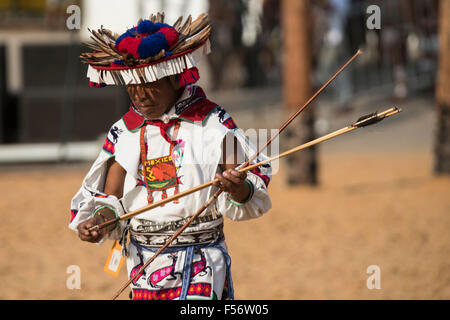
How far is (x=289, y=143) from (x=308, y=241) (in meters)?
2.75

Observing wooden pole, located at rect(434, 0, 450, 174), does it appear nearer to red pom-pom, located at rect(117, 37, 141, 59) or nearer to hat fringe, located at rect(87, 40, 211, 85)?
hat fringe, located at rect(87, 40, 211, 85)

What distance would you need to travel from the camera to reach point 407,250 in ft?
22.7

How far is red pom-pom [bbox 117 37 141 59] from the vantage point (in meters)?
2.78

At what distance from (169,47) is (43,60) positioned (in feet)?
42.9

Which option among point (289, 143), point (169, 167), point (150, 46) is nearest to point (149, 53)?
point (150, 46)

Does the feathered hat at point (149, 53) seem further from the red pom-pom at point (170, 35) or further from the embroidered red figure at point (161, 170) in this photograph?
the embroidered red figure at point (161, 170)

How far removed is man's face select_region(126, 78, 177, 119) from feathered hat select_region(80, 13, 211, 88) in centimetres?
6

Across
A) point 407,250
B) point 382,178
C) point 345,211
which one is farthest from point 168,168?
point 382,178

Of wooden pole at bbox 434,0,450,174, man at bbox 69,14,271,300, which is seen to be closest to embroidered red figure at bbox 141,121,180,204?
man at bbox 69,14,271,300

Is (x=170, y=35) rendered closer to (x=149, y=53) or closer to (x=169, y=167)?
(x=149, y=53)

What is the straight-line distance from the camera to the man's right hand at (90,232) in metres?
2.80

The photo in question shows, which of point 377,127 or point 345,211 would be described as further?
point 377,127

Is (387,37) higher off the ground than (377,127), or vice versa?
(387,37)

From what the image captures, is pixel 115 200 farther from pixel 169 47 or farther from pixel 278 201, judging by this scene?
pixel 278 201
